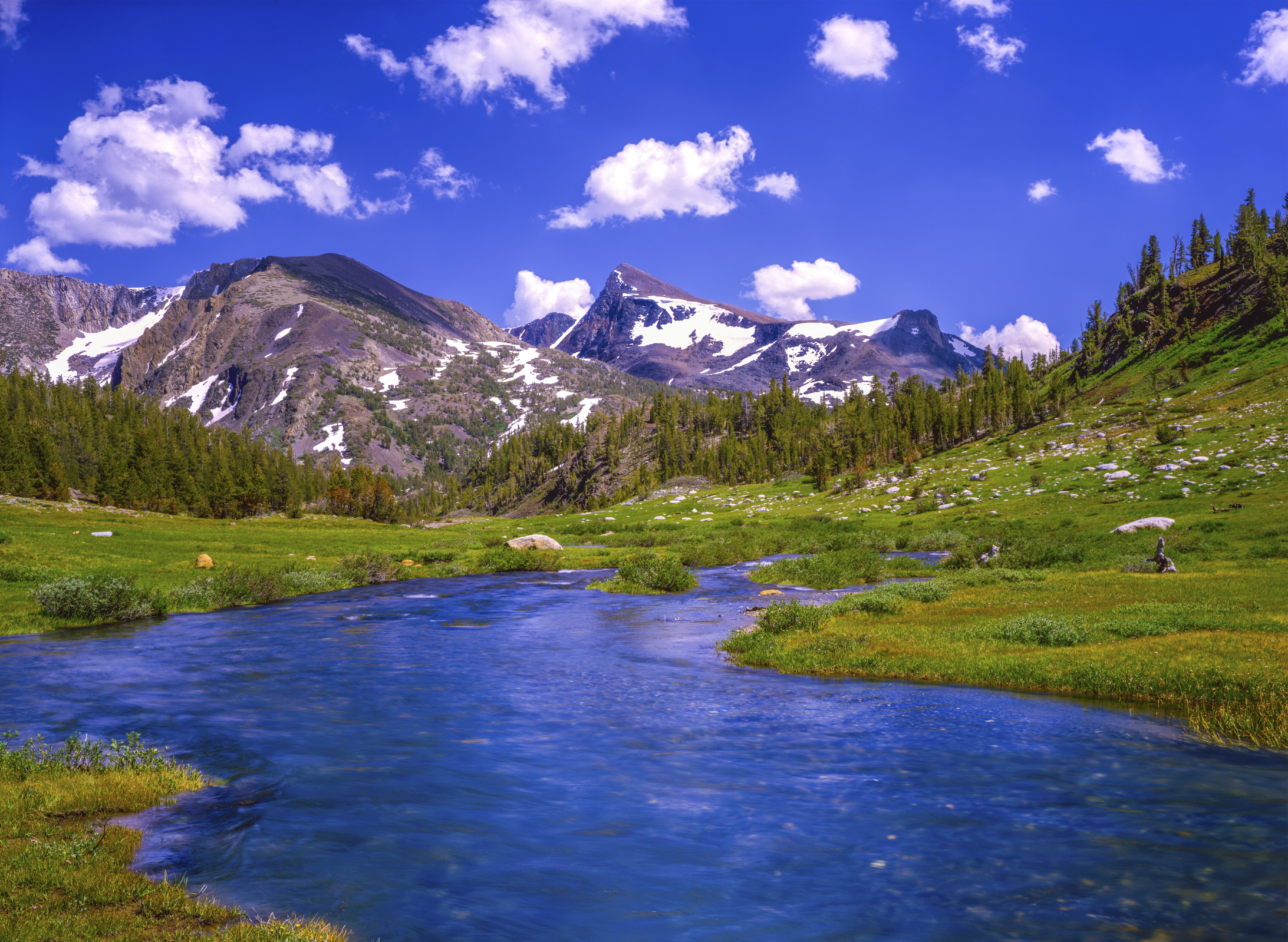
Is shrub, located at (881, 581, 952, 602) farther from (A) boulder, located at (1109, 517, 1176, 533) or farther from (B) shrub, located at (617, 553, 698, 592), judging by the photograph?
(A) boulder, located at (1109, 517, 1176, 533)

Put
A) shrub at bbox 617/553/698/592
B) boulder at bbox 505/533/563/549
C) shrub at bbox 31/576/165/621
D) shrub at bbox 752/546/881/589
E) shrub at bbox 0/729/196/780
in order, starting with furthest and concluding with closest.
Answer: boulder at bbox 505/533/563/549
shrub at bbox 617/553/698/592
shrub at bbox 752/546/881/589
shrub at bbox 31/576/165/621
shrub at bbox 0/729/196/780

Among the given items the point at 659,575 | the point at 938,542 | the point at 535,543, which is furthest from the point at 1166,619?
the point at 535,543

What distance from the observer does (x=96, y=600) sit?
32.7 metres

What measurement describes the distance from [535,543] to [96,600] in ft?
139

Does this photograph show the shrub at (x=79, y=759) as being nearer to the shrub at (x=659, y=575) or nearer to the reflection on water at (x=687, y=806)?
the reflection on water at (x=687, y=806)

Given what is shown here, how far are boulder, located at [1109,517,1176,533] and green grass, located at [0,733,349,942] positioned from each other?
50.9m

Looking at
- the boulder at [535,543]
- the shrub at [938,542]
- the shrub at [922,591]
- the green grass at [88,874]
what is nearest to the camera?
the green grass at [88,874]

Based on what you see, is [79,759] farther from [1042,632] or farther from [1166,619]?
[1166,619]

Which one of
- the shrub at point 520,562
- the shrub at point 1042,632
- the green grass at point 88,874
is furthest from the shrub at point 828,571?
the green grass at point 88,874

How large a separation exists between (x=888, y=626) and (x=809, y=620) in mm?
2967

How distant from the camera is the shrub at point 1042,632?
21406mm

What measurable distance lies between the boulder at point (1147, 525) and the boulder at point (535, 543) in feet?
161

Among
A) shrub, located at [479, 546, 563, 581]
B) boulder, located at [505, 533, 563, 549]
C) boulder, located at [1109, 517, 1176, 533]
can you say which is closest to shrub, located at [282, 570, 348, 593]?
shrub, located at [479, 546, 563, 581]

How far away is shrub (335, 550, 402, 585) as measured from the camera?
51250 mm
